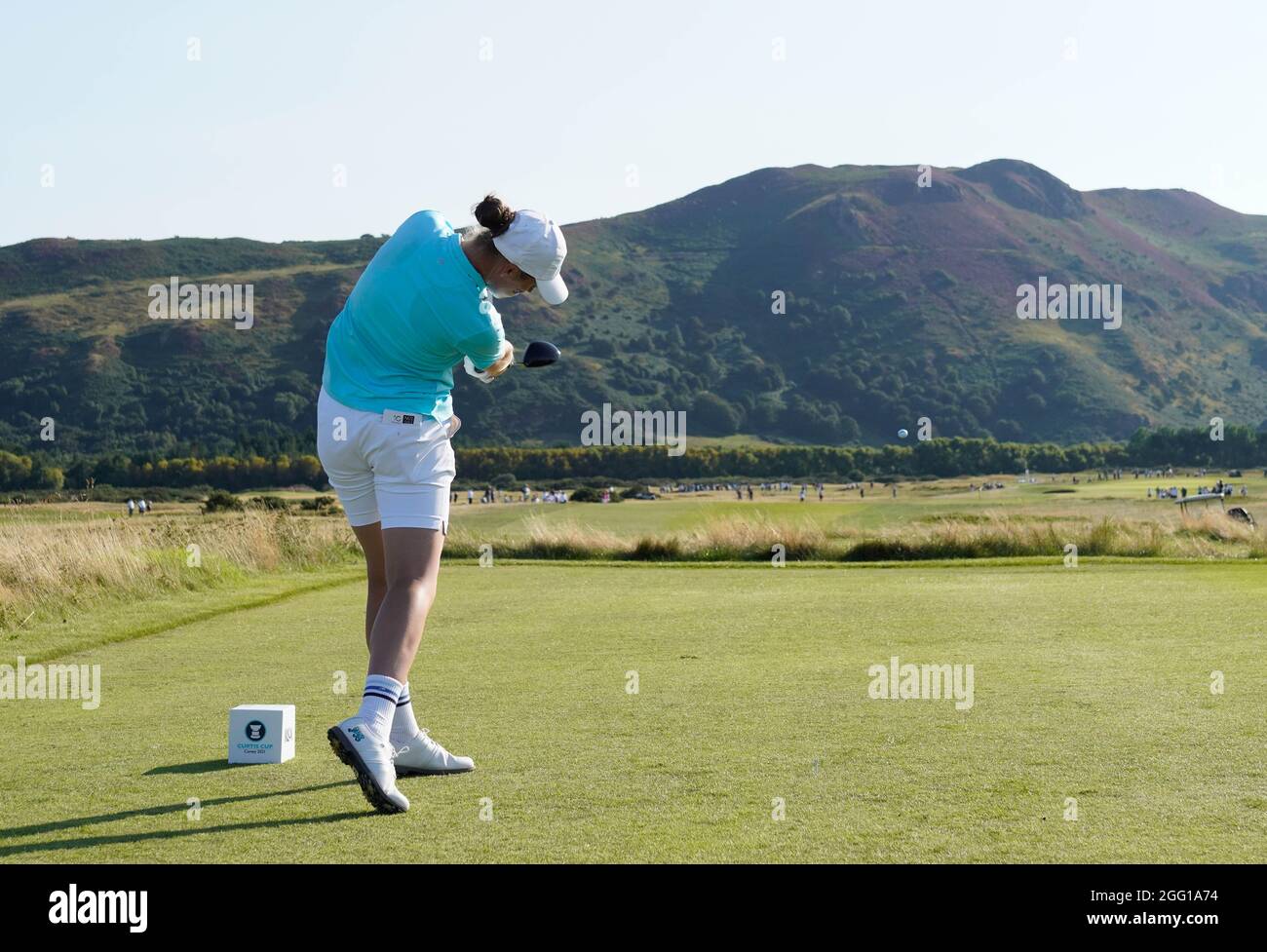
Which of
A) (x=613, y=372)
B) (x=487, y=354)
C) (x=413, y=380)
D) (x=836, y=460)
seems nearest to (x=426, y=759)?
(x=413, y=380)

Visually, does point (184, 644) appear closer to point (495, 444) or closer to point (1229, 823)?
point (1229, 823)

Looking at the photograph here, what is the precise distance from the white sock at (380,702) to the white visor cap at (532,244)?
5.11 ft

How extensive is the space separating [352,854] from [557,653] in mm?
5579

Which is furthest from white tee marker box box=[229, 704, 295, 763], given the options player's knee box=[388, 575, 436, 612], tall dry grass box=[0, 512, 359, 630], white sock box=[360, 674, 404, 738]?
tall dry grass box=[0, 512, 359, 630]

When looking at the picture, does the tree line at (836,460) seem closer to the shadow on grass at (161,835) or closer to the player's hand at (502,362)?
the player's hand at (502,362)

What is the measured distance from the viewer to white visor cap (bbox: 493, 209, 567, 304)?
5406 mm

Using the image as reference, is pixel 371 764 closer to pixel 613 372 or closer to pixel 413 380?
pixel 413 380

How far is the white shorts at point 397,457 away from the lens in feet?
→ 17.8

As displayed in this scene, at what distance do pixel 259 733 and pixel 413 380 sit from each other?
5.15 feet

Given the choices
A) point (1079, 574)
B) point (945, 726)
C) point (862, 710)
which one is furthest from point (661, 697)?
point (1079, 574)

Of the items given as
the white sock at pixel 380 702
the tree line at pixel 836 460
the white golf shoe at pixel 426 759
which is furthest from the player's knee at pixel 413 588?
the tree line at pixel 836 460

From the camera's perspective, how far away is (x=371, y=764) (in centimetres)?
467

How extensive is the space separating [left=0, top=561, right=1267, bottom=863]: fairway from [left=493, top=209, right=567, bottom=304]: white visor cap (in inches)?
76.4
